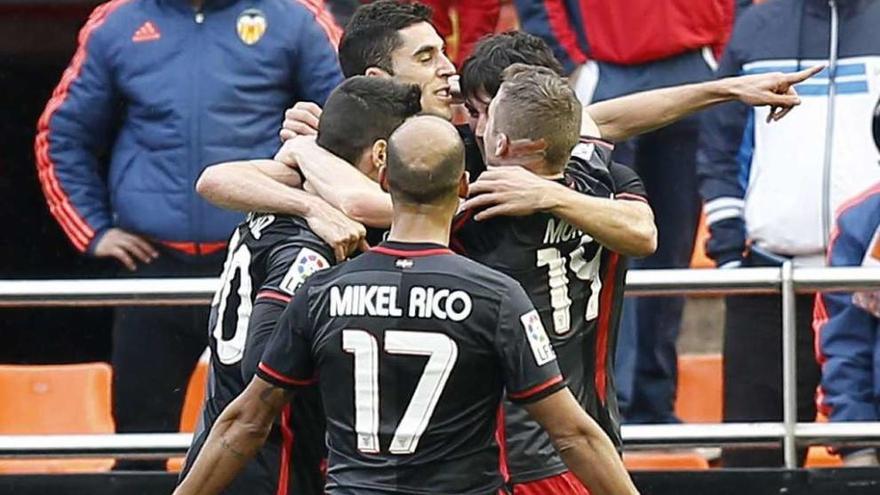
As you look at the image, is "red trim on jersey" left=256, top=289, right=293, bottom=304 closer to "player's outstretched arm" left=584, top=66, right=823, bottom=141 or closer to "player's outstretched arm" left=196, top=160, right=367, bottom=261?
"player's outstretched arm" left=196, top=160, right=367, bottom=261

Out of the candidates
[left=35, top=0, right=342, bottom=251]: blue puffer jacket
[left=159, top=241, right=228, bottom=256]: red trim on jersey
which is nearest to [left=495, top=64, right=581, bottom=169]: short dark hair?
[left=35, top=0, right=342, bottom=251]: blue puffer jacket

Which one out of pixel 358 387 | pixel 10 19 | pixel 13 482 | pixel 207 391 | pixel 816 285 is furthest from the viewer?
pixel 10 19

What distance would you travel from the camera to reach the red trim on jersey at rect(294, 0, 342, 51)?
7941 millimetres

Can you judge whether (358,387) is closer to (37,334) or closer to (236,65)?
(236,65)

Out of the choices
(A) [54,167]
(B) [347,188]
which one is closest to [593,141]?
(B) [347,188]

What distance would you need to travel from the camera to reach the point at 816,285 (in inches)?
274

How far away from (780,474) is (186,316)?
209 cm

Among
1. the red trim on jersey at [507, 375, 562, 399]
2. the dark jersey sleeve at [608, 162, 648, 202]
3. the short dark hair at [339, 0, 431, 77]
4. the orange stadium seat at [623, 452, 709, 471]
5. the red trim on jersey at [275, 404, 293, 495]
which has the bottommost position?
the orange stadium seat at [623, 452, 709, 471]

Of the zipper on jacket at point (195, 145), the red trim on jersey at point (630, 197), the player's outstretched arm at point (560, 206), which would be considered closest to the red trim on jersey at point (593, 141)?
the red trim on jersey at point (630, 197)

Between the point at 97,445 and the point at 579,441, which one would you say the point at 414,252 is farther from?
the point at 97,445

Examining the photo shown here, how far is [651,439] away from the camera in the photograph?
23.4ft

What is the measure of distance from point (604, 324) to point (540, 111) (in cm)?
67

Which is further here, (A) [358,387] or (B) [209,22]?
(B) [209,22]

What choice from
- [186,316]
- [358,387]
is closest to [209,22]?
[186,316]
